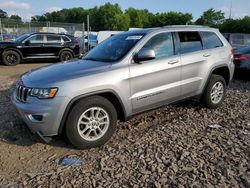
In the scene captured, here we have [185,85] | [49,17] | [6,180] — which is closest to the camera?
[6,180]

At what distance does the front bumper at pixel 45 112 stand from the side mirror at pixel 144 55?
1318 mm

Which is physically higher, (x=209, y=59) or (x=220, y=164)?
(x=209, y=59)

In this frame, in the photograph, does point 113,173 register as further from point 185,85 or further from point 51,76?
point 185,85

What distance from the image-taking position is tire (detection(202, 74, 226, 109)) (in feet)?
19.3

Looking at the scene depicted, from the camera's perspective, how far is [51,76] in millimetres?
4152

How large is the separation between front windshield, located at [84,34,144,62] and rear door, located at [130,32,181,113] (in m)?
0.26

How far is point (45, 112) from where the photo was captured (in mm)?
3881

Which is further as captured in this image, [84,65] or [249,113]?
[249,113]

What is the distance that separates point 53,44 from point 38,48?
32.3 inches

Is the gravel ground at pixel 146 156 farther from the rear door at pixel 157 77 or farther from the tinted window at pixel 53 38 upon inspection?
the tinted window at pixel 53 38

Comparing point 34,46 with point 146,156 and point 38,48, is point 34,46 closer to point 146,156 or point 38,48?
point 38,48

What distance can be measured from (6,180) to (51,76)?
1.48m

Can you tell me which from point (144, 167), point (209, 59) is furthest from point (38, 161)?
point (209, 59)

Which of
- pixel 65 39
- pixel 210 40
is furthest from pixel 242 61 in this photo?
pixel 65 39
